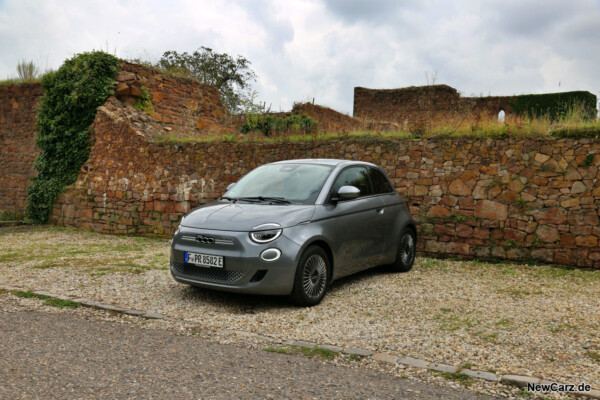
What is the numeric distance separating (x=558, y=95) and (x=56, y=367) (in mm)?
24382

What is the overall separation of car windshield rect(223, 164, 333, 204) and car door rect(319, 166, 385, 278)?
246 millimetres

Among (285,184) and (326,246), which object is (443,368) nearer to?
(326,246)

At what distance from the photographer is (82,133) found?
1402cm

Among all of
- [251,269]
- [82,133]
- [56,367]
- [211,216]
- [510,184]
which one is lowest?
[56,367]

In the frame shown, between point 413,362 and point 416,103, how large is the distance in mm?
22804

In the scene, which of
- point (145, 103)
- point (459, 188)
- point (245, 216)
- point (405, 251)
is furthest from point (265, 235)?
point (145, 103)

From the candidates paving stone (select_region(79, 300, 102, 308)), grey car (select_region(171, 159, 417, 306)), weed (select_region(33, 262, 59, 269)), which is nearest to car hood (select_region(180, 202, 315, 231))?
grey car (select_region(171, 159, 417, 306))

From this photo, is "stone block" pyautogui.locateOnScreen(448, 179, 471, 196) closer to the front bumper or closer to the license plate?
the front bumper

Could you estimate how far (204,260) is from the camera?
575 centimetres

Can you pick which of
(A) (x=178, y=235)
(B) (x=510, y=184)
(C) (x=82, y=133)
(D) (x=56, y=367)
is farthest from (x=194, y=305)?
(C) (x=82, y=133)

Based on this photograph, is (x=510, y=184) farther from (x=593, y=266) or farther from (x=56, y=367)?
(x=56, y=367)

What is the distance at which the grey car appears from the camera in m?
5.55

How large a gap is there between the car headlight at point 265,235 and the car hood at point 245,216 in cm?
9

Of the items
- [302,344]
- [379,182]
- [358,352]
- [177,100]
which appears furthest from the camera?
[177,100]
